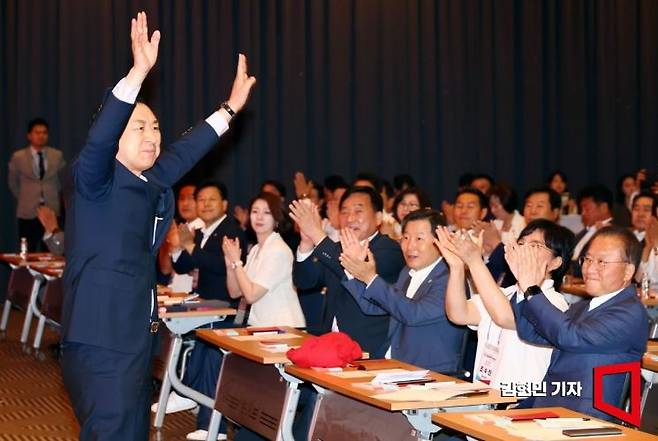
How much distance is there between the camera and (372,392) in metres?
3.32

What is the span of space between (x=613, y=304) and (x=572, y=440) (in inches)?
30.2

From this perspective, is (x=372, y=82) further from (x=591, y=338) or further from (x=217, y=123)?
(x=591, y=338)

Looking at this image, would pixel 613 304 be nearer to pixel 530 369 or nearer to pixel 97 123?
pixel 530 369

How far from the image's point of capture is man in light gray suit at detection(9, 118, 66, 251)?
10.1m

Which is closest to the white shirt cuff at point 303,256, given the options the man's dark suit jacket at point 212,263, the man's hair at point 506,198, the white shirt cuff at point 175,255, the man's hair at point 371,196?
the man's hair at point 371,196

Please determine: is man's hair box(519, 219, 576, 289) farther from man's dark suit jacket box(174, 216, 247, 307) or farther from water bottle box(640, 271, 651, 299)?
man's dark suit jacket box(174, 216, 247, 307)

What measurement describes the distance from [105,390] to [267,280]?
2.48 m

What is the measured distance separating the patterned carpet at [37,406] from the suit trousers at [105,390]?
2439 millimetres

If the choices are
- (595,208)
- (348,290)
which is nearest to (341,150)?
(595,208)

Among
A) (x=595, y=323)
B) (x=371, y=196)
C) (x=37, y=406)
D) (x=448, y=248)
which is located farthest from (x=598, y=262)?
(x=37, y=406)

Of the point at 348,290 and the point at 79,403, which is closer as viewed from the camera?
the point at 79,403

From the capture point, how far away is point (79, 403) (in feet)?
9.48

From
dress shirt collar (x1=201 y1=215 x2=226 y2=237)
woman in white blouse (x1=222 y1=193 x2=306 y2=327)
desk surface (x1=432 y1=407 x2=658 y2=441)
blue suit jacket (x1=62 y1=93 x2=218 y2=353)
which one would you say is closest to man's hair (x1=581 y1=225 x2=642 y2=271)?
desk surface (x1=432 y1=407 x2=658 y2=441)

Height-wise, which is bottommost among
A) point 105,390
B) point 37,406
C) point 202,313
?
point 37,406
